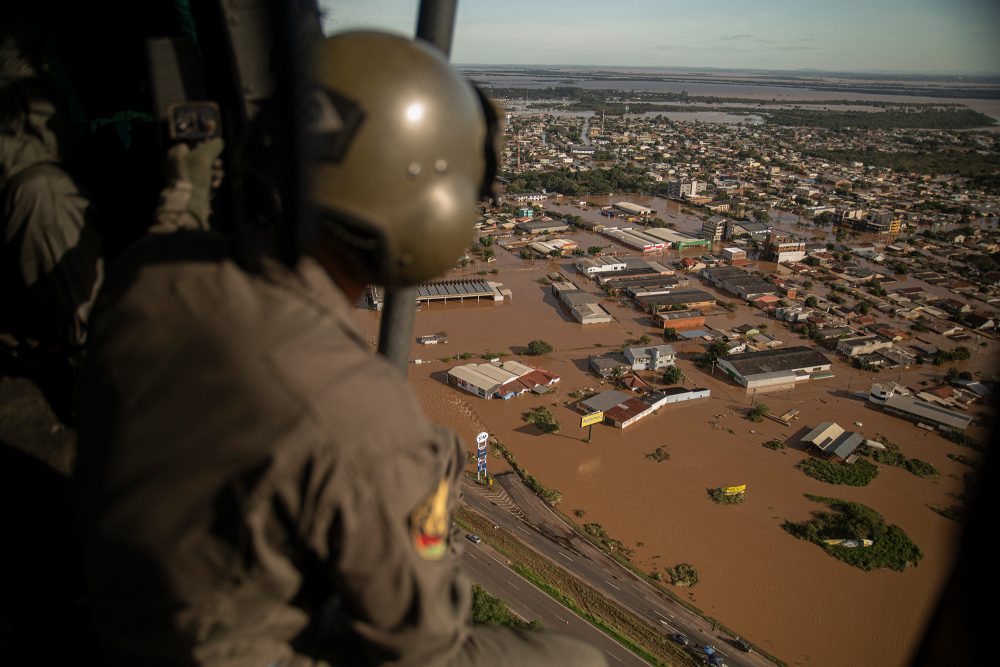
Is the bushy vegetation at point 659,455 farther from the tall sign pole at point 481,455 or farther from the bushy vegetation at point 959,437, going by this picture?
the bushy vegetation at point 959,437

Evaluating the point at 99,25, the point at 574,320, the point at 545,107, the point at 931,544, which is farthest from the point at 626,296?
the point at 545,107

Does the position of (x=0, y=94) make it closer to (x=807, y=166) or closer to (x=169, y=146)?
(x=169, y=146)

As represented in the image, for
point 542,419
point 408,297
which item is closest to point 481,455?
point 542,419

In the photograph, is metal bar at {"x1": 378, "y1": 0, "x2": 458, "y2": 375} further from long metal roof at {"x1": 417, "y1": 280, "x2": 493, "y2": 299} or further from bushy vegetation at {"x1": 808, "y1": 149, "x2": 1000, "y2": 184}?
bushy vegetation at {"x1": 808, "y1": 149, "x2": 1000, "y2": 184}

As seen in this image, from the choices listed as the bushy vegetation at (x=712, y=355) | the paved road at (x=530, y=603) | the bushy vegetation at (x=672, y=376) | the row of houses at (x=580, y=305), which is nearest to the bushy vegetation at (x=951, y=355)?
the bushy vegetation at (x=712, y=355)

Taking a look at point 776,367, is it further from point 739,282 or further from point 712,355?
point 739,282
